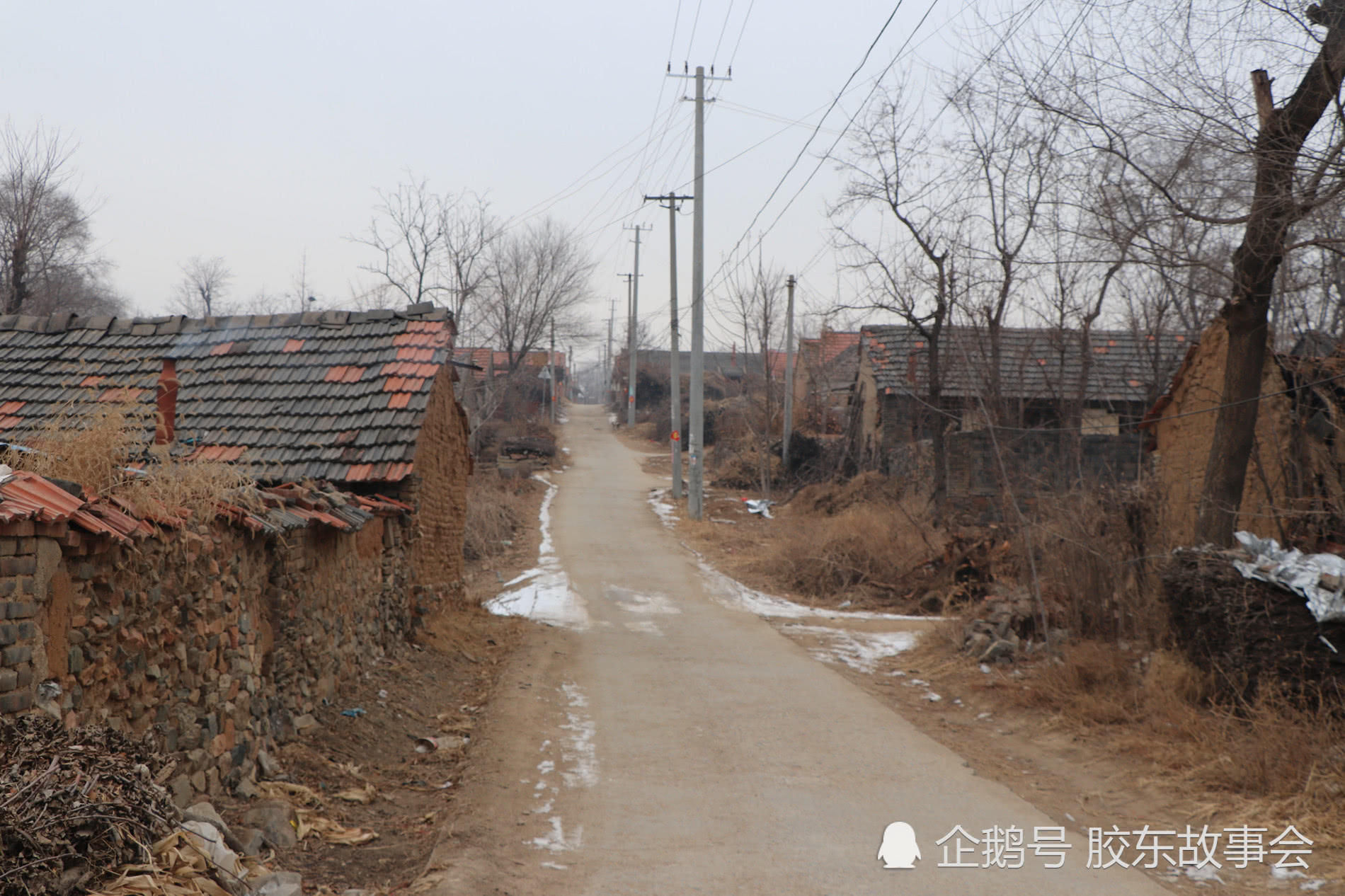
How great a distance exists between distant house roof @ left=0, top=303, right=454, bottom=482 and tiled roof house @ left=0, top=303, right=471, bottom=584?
0.06 feet

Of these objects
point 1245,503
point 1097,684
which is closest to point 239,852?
point 1097,684

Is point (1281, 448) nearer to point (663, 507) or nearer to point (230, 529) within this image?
point (230, 529)

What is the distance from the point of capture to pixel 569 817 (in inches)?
264

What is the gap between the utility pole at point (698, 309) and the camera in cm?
2756

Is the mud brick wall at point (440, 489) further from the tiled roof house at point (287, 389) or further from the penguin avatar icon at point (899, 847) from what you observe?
the penguin avatar icon at point (899, 847)

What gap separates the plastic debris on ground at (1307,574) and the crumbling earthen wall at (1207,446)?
0.95 m

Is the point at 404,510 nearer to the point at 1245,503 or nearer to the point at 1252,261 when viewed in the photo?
the point at 1252,261

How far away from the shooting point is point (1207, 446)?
13.2 metres

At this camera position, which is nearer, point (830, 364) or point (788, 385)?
point (788, 385)

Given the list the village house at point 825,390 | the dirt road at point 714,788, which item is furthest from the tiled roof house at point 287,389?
the village house at point 825,390

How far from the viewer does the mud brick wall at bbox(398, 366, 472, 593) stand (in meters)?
13.0

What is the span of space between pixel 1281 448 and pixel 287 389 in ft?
40.0

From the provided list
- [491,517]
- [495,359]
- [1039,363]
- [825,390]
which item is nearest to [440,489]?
[491,517]

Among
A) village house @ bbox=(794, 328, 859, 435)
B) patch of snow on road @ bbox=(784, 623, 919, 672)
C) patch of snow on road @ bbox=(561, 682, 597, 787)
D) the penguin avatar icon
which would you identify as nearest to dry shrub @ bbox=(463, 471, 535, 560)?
patch of snow on road @ bbox=(784, 623, 919, 672)
